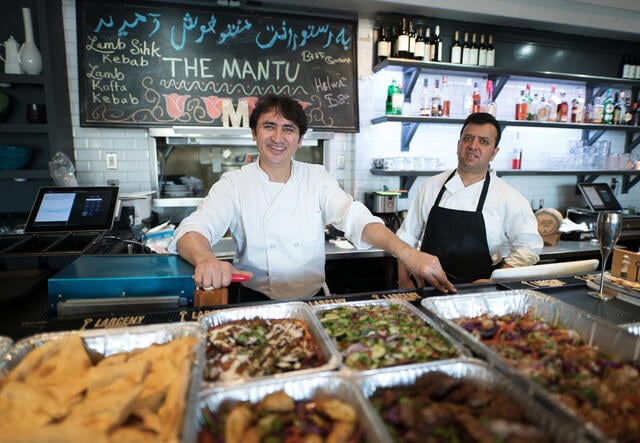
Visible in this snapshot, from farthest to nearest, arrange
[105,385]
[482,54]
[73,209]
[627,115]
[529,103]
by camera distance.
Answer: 1. [627,115]
2. [529,103]
3. [482,54]
4. [73,209]
5. [105,385]

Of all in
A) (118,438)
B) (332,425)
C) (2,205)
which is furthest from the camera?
(2,205)

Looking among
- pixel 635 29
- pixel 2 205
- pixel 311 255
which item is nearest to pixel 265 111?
pixel 311 255

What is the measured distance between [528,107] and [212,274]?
13.1ft

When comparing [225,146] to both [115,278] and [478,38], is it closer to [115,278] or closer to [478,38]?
[115,278]

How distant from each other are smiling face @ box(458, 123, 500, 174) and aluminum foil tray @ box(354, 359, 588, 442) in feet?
5.69

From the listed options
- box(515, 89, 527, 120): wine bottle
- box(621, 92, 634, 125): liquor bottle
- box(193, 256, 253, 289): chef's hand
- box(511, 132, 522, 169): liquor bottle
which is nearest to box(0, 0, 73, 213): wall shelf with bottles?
box(193, 256, 253, 289): chef's hand

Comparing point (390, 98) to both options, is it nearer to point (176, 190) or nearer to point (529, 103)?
point (529, 103)

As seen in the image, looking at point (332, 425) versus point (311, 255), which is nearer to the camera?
point (332, 425)

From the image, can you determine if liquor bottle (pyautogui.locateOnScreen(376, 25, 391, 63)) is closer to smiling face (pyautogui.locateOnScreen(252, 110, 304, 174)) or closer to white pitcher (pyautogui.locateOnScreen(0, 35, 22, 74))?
smiling face (pyautogui.locateOnScreen(252, 110, 304, 174))

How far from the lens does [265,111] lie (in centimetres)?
196

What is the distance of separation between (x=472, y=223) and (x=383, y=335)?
1540 millimetres

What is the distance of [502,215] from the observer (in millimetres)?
2479

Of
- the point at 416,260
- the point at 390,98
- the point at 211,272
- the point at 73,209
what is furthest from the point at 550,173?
the point at 73,209

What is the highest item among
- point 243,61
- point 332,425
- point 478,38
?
point 478,38
